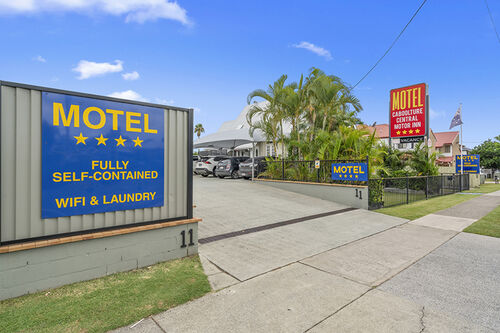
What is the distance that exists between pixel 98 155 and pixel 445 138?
187ft

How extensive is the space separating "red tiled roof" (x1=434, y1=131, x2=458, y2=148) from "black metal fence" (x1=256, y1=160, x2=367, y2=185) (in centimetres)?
4442

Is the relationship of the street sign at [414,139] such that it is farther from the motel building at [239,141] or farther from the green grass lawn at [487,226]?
the green grass lawn at [487,226]

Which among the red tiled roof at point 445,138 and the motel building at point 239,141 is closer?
the motel building at point 239,141

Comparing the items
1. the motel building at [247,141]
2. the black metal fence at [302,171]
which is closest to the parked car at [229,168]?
the motel building at [247,141]

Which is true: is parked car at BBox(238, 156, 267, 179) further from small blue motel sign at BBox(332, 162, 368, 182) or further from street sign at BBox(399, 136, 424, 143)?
street sign at BBox(399, 136, 424, 143)

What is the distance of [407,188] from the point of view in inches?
453

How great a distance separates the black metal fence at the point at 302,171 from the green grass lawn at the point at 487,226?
350 cm

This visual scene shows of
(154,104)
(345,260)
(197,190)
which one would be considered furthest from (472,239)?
(197,190)

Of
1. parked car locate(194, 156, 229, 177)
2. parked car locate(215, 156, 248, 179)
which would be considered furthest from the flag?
parked car locate(194, 156, 229, 177)

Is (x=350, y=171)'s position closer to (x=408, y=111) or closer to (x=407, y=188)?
(x=407, y=188)

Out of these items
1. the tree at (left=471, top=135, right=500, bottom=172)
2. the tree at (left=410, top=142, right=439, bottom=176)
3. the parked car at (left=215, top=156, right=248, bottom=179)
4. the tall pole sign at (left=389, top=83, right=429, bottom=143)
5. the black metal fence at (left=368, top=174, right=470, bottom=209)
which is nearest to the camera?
the black metal fence at (left=368, top=174, right=470, bottom=209)

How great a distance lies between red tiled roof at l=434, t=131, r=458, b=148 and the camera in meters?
46.1

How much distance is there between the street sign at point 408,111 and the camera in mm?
17328

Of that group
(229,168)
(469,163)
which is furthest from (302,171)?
(469,163)
